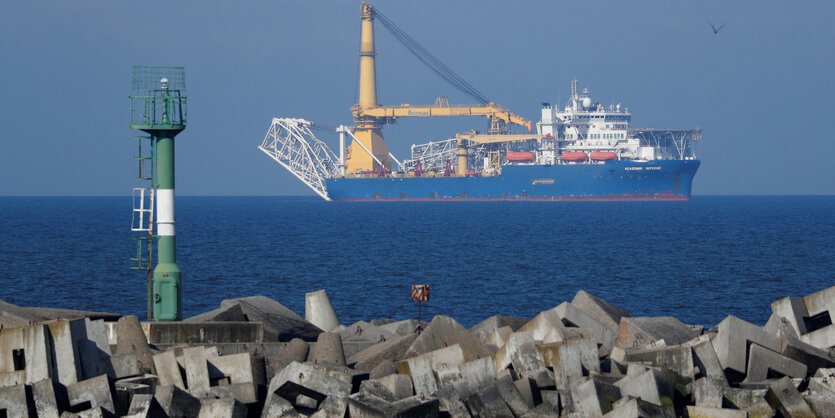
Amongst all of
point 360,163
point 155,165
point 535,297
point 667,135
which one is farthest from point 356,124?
point 155,165

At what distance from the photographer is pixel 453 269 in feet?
76.7

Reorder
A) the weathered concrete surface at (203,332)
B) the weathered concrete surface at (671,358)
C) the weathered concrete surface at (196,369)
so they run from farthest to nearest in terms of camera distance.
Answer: the weathered concrete surface at (203,332) < the weathered concrete surface at (671,358) < the weathered concrete surface at (196,369)

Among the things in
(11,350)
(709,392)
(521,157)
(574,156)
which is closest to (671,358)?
(709,392)

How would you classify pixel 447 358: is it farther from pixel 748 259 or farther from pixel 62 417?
pixel 748 259

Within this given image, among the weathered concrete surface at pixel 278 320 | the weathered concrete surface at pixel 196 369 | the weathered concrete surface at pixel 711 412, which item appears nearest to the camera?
the weathered concrete surface at pixel 711 412

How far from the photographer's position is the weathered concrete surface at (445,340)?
25.2 feet

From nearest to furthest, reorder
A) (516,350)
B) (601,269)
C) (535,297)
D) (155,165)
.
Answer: (516,350), (155,165), (535,297), (601,269)

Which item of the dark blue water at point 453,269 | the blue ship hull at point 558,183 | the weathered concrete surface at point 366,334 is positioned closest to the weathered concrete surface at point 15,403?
the weathered concrete surface at point 366,334

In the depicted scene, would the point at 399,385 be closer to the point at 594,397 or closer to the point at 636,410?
the point at 594,397

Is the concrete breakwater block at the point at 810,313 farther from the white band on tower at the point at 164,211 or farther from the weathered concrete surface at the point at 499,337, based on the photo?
the white band on tower at the point at 164,211

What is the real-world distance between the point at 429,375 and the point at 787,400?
7.97 feet

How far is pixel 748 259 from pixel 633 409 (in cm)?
2060

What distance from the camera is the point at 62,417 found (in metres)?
6.36

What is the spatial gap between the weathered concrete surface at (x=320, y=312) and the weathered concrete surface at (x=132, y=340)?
269 centimetres
